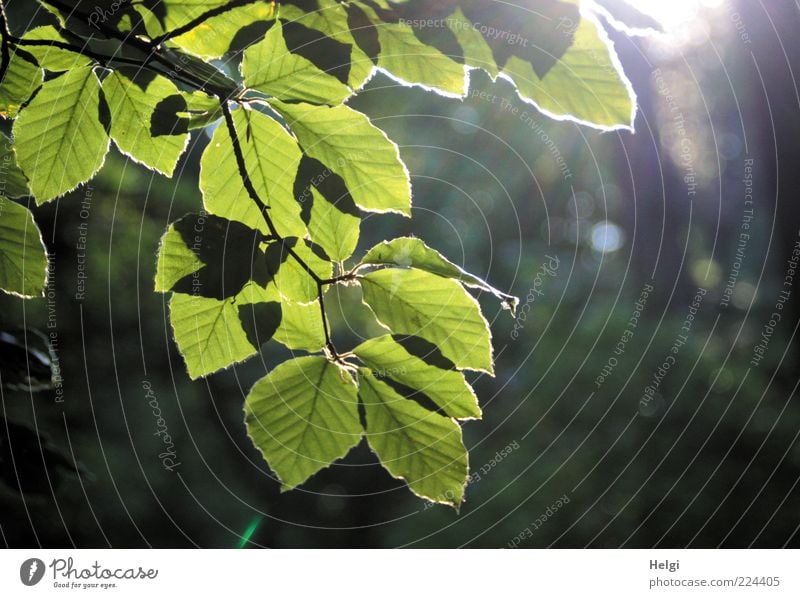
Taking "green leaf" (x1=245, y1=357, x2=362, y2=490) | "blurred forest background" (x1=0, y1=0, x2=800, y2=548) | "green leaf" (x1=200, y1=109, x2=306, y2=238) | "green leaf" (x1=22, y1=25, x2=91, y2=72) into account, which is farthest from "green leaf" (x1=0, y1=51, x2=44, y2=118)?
"blurred forest background" (x1=0, y1=0, x2=800, y2=548)

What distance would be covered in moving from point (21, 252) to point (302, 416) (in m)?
0.23

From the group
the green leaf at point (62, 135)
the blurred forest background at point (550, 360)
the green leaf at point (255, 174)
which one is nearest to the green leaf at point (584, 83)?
the green leaf at point (255, 174)

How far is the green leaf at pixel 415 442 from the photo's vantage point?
14.5 inches

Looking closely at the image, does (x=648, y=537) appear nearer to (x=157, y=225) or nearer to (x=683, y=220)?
(x=683, y=220)

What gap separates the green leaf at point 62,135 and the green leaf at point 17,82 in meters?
0.01

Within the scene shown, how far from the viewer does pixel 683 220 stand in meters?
2.08

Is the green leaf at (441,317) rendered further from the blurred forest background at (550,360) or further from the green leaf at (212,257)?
the blurred forest background at (550,360)

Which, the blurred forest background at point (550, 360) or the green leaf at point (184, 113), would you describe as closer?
the green leaf at point (184, 113)

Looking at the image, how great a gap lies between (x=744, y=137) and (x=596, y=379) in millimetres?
887

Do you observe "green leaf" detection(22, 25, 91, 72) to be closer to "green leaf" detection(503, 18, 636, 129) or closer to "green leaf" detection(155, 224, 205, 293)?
"green leaf" detection(155, 224, 205, 293)

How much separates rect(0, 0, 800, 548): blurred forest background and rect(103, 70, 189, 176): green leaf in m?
1.01

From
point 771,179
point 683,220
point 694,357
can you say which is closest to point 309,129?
point 771,179

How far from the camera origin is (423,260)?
366mm

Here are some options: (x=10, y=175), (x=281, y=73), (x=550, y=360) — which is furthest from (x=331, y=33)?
(x=550, y=360)
